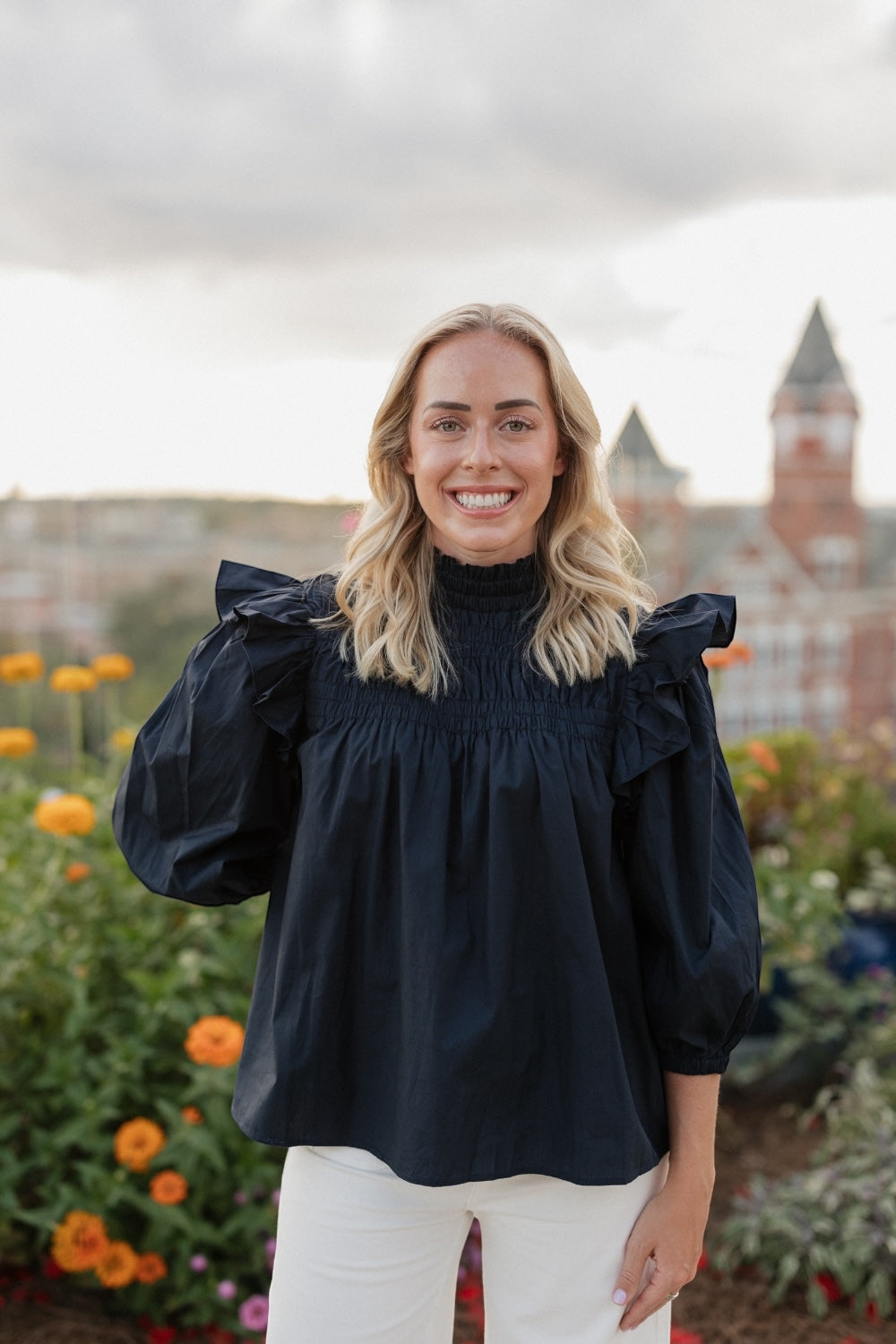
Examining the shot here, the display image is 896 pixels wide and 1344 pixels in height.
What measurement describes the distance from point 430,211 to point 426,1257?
10.6 ft

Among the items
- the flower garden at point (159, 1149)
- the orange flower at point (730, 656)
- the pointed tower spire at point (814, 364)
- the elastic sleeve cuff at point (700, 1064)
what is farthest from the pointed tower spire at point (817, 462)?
the elastic sleeve cuff at point (700, 1064)

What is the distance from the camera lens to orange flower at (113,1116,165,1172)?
6.62ft

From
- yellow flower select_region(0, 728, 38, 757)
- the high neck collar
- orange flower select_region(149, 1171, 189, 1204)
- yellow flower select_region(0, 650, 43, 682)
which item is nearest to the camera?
the high neck collar

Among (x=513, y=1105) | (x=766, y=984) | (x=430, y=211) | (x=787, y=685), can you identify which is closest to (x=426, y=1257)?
(x=513, y=1105)

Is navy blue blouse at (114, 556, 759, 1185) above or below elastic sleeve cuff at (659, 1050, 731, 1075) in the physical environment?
above

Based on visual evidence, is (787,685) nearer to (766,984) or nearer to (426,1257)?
(766,984)

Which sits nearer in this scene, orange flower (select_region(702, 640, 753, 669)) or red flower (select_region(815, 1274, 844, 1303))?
red flower (select_region(815, 1274, 844, 1303))

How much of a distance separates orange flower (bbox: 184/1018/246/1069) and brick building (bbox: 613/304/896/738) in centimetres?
335

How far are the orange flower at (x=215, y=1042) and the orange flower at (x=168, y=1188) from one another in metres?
0.29

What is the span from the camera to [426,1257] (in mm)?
1358

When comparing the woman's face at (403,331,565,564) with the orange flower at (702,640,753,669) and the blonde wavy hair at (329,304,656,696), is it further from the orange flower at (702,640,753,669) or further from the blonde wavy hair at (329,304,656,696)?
the orange flower at (702,640,753,669)

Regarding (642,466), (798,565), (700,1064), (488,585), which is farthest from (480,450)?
(798,565)

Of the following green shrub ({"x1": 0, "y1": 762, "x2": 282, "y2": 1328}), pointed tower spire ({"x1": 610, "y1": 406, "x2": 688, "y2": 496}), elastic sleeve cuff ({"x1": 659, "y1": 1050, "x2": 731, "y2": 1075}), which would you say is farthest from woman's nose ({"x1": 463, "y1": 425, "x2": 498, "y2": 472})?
pointed tower spire ({"x1": 610, "y1": 406, "x2": 688, "y2": 496})

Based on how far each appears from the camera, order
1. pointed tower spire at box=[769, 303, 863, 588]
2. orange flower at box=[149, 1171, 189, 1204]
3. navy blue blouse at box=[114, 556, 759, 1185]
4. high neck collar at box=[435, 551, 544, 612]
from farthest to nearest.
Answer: pointed tower spire at box=[769, 303, 863, 588] < orange flower at box=[149, 1171, 189, 1204] < high neck collar at box=[435, 551, 544, 612] < navy blue blouse at box=[114, 556, 759, 1185]
